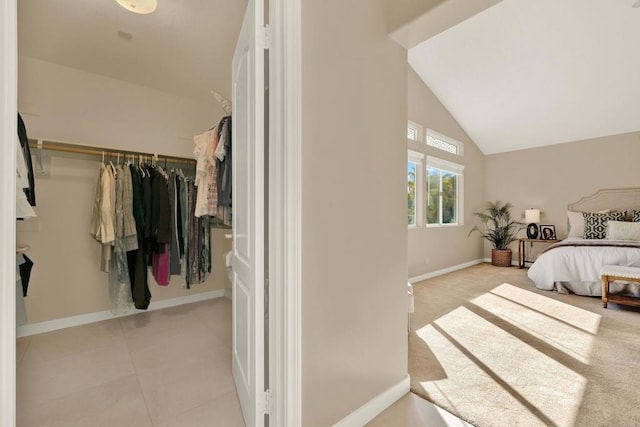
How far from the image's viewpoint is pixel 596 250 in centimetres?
358

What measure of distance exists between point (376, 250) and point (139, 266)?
2.32m

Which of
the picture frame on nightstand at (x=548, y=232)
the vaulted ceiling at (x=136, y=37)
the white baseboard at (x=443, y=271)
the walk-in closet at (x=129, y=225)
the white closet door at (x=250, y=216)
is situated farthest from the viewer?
the picture frame on nightstand at (x=548, y=232)

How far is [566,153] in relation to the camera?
545 centimetres

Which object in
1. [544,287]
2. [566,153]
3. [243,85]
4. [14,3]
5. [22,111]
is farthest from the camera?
[566,153]

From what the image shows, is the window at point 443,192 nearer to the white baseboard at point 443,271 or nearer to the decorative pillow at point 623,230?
the white baseboard at point 443,271

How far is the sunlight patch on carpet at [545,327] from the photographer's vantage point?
2.20 m

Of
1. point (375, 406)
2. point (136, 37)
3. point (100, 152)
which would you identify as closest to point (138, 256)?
point (100, 152)

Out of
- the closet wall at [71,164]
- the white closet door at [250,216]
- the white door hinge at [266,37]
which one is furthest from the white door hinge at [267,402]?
the closet wall at [71,164]

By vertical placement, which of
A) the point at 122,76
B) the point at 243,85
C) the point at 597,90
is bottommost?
the point at 243,85

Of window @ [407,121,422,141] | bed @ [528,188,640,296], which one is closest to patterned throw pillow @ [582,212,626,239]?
bed @ [528,188,640,296]

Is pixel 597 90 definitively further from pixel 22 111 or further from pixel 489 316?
pixel 22 111

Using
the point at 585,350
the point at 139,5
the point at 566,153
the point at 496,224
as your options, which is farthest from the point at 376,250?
the point at 566,153

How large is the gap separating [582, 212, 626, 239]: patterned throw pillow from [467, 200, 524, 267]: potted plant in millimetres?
1145

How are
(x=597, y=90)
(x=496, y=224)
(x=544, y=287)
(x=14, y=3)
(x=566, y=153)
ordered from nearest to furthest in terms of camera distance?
(x=14, y=3) → (x=544, y=287) → (x=597, y=90) → (x=566, y=153) → (x=496, y=224)
